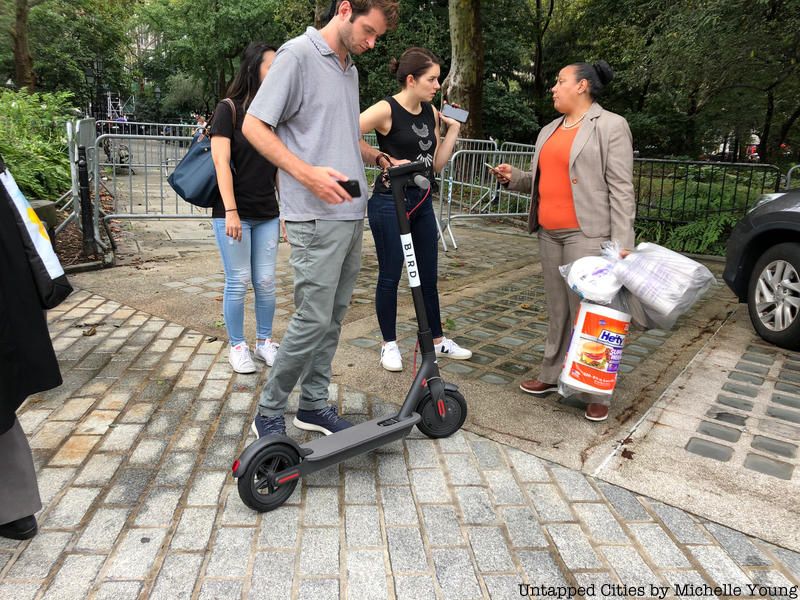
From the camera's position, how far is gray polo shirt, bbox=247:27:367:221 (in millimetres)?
2658

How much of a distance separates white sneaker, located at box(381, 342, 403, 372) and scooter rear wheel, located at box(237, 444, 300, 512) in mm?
1640

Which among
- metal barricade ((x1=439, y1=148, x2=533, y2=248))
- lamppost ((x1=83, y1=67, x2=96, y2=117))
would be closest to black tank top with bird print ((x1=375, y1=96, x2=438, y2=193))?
metal barricade ((x1=439, y1=148, x2=533, y2=248))

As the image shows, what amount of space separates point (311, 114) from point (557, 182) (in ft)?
5.55

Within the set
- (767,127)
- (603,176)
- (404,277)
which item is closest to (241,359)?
(603,176)

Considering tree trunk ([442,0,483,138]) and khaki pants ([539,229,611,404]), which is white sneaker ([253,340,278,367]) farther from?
tree trunk ([442,0,483,138])

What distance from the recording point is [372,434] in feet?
9.93

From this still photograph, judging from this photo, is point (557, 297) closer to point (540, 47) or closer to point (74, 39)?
point (540, 47)

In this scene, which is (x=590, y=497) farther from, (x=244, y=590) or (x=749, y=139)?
(x=749, y=139)

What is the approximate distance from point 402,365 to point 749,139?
19.7 metres

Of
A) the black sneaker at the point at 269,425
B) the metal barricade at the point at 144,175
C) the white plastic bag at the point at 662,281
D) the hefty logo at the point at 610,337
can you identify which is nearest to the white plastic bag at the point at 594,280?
the white plastic bag at the point at 662,281

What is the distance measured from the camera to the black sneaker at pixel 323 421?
3.38m

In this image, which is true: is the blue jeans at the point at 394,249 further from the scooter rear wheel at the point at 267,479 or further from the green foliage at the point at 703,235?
the green foliage at the point at 703,235

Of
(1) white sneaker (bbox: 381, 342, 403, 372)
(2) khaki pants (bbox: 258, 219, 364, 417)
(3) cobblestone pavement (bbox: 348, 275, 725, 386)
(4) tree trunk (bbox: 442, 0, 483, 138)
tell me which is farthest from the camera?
(4) tree trunk (bbox: 442, 0, 483, 138)

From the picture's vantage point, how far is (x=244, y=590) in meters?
2.32
